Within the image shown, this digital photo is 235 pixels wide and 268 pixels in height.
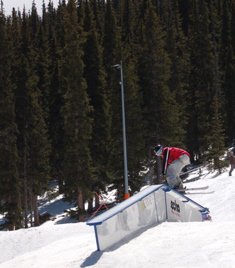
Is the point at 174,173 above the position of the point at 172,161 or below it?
below

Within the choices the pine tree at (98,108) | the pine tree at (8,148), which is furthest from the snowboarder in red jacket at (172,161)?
the pine tree at (98,108)

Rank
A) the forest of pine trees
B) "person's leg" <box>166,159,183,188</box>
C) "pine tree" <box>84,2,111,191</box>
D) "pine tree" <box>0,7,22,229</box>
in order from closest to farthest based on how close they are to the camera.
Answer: "person's leg" <box>166,159,183,188</box>, "pine tree" <box>0,7,22,229</box>, the forest of pine trees, "pine tree" <box>84,2,111,191</box>

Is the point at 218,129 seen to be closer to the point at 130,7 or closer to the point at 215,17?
the point at 215,17

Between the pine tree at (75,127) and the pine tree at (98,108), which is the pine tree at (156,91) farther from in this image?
the pine tree at (75,127)

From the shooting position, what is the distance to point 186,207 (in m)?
14.2

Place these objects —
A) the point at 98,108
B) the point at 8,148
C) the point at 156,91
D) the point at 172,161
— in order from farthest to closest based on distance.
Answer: the point at 156,91 → the point at 98,108 → the point at 8,148 → the point at 172,161

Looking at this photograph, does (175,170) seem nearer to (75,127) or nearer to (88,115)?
(75,127)

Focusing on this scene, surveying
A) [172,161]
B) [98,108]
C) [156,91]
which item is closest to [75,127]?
[98,108]

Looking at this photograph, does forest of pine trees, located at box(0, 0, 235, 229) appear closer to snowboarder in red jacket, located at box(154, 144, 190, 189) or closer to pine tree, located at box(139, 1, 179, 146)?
pine tree, located at box(139, 1, 179, 146)

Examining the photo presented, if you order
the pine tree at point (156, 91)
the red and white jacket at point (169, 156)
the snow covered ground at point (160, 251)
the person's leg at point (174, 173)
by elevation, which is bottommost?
the snow covered ground at point (160, 251)

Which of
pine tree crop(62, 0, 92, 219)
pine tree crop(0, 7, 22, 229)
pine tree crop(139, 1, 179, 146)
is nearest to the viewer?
pine tree crop(0, 7, 22, 229)

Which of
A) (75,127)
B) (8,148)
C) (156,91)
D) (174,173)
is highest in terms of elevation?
(156,91)

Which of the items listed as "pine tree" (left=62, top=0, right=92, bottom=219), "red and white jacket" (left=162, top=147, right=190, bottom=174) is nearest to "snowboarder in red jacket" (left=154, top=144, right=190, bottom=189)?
"red and white jacket" (left=162, top=147, right=190, bottom=174)

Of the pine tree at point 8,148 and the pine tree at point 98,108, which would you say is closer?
the pine tree at point 8,148
